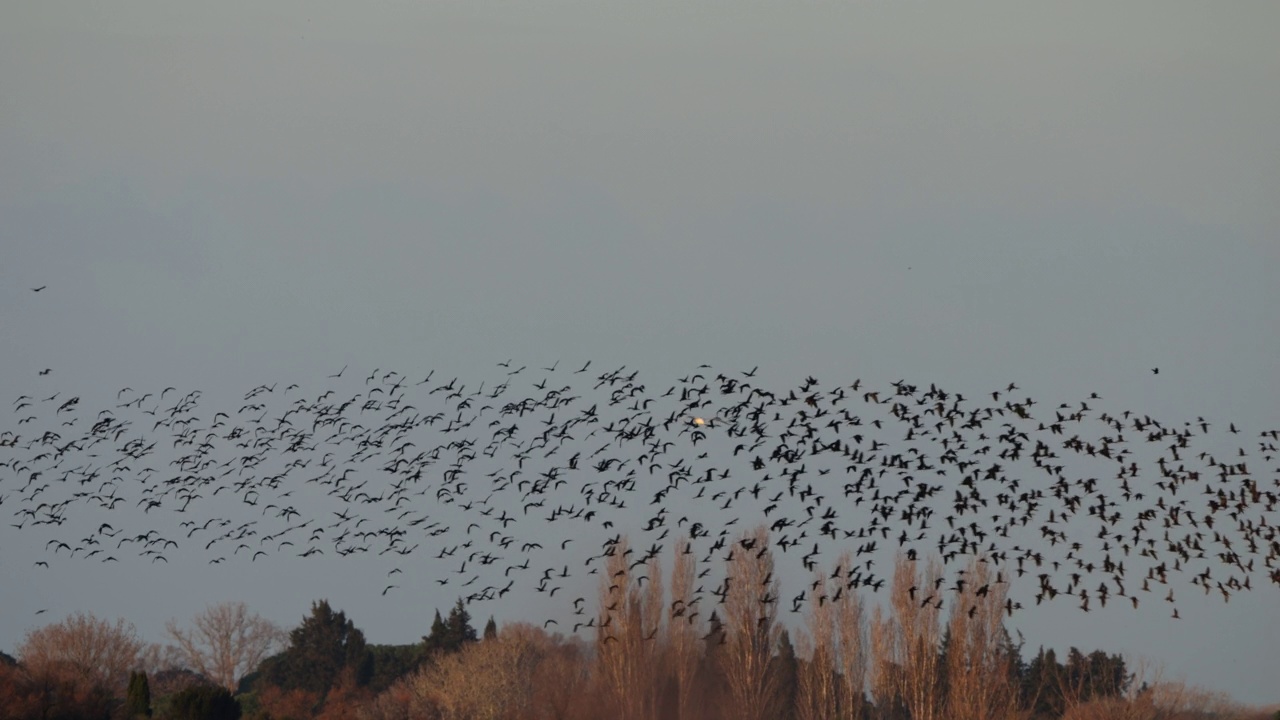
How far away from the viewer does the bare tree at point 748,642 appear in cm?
6888

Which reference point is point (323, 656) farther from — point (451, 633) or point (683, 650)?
point (683, 650)

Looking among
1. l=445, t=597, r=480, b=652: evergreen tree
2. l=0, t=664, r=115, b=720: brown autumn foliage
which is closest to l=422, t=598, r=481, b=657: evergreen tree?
l=445, t=597, r=480, b=652: evergreen tree

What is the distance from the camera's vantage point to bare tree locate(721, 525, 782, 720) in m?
68.9

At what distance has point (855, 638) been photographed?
6912 centimetres

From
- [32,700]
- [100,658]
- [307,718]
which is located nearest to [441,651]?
[307,718]

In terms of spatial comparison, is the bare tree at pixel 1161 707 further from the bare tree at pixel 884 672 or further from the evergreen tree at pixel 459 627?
the evergreen tree at pixel 459 627

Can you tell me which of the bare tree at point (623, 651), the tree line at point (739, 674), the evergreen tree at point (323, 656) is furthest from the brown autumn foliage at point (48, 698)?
the evergreen tree at point (323, 656)

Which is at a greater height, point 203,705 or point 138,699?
point 138,699

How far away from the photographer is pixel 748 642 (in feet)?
227

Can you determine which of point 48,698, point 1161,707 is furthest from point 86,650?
point 1161,707

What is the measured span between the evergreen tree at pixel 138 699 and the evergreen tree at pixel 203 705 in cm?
209

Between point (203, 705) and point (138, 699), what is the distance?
14.9 ft

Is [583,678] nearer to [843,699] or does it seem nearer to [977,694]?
[843,699]

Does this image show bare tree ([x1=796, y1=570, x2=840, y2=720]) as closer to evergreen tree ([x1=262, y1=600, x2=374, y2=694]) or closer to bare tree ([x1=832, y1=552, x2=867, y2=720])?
bare tree ([x1=832, y1=552, x2=867, y2=720])
